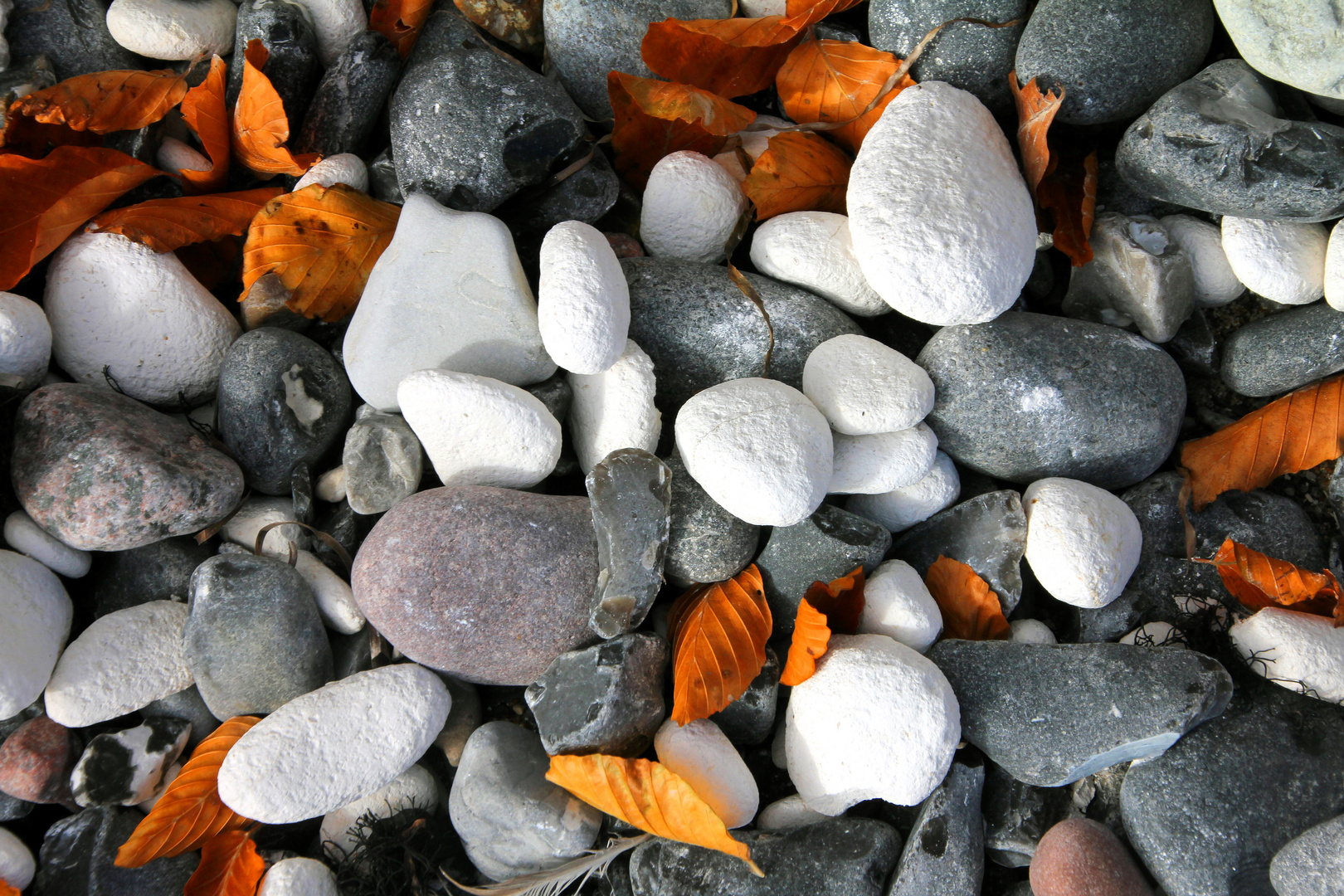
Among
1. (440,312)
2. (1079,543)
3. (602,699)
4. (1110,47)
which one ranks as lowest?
(602,699)

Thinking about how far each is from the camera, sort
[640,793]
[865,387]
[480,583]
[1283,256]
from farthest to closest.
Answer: [1283,256] → [865,387] → [480,583] → [640,793]

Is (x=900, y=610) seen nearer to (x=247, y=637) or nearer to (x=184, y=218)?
(x=247, y=637)

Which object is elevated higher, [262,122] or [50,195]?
[262,122]

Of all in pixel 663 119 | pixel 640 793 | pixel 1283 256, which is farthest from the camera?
pixel 663 119

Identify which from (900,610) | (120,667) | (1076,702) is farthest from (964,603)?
(120,667)

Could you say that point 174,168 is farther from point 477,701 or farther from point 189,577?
point 477,701
